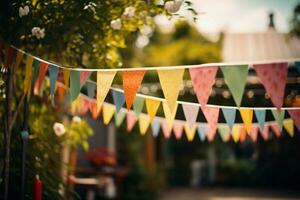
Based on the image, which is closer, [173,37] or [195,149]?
[195,149]

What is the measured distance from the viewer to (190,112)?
158 inches

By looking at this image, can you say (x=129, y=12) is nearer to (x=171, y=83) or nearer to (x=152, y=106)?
(x=152, y=106)

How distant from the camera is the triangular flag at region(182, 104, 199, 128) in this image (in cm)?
399

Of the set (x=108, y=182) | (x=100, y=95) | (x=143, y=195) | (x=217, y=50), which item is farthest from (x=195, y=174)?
(x=217, y=50)

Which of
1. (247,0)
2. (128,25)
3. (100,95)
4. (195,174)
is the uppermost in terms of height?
(247,0)

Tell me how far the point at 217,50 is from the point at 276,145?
12126 millimetres

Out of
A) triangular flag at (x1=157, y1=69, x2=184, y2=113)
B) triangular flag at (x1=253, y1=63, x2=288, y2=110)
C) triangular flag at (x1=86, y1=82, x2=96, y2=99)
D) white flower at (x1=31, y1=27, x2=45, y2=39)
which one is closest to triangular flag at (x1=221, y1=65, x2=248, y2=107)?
triangular flag at (x1=253, y1=63, x2=288, y2=110)

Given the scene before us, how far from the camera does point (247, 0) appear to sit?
862 cm

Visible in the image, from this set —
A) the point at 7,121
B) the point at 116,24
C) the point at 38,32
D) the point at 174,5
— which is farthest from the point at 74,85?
the point at 174,5

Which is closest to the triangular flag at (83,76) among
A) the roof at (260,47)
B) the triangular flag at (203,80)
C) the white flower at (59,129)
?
the triangular flag at (203,80)

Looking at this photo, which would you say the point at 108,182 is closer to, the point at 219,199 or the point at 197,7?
the point at 219,199

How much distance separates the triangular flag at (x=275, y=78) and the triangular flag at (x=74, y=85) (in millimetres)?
1383

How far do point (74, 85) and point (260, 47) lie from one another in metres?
11.5

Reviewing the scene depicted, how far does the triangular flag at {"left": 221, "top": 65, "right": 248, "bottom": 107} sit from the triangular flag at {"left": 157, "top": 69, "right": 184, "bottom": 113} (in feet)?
1.15
